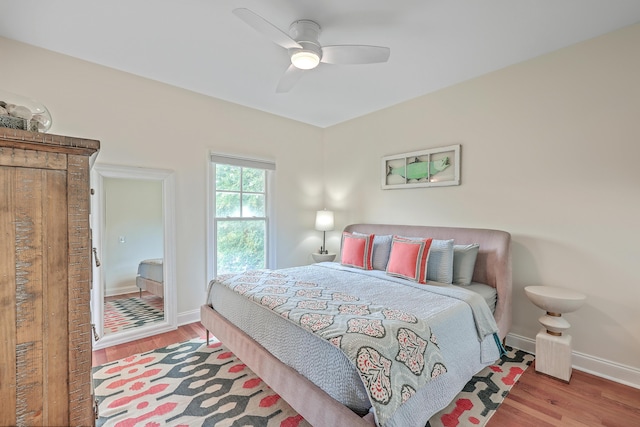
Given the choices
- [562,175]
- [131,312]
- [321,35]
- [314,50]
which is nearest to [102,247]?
[131,312]

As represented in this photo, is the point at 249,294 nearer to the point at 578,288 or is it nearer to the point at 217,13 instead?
the point at 217,13

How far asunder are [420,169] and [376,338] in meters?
2.50

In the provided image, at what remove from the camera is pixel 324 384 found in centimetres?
153

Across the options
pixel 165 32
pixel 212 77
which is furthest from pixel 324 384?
pixel 212 77

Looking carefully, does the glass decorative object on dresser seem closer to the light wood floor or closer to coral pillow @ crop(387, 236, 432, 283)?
the light wood floor

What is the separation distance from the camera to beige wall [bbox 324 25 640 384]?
7.36ft

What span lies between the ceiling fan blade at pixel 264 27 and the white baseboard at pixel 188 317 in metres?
3.02

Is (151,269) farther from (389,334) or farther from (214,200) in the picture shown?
(389,334)

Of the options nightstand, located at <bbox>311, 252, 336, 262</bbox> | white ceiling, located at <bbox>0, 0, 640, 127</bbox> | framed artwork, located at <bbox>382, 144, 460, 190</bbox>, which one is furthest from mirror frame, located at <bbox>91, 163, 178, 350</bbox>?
framed artwork, located at <bbox>382, 144, 460, 190</bbox>

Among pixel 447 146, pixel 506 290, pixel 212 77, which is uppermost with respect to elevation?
pixel 212 77

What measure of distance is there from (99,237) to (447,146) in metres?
3.75

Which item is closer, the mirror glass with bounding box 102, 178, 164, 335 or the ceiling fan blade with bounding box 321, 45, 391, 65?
the ceiling fan blade with bounding box 321, 45, 391, 65

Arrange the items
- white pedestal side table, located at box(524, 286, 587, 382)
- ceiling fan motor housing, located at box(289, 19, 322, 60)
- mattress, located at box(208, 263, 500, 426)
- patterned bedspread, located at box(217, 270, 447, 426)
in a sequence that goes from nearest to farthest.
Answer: patterned bedspread, located at box(217, 270, 447, 426)
mattress, located at box(208, 263, 500, 426)
ceiling fan motor housing, located at box(289, 19, 322, 60)
white pedestal side table, located at box(524, 286, 587, 382)

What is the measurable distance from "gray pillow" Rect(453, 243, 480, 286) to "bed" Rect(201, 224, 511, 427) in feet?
0.14
